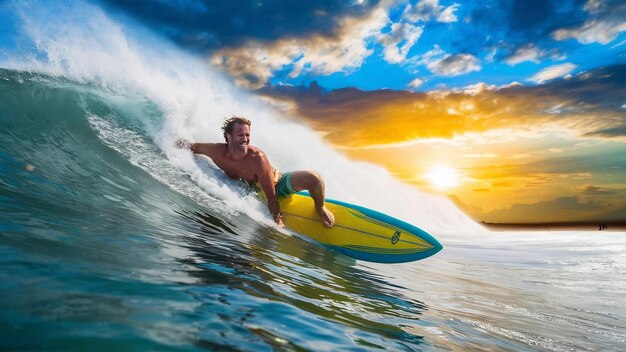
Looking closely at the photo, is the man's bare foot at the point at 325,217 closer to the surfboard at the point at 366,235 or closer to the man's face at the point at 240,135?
the surfboard at the point at 366,235

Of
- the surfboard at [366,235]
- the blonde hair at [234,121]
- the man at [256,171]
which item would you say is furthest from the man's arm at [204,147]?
the surfboard at [366,235]

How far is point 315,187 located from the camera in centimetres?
589

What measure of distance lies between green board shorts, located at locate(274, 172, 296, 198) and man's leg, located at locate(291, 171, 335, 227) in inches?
3.7

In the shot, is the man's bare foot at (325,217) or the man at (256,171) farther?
the man's bare foot at (325,217)

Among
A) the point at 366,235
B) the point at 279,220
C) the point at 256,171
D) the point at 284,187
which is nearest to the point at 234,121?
the point at 256,171

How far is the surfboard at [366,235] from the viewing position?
6113 mm

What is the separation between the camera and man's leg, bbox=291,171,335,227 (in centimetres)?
586

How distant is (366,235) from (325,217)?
75cm

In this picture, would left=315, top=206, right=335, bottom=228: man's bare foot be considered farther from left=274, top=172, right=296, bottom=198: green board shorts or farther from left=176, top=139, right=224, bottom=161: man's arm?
left=176, top=139, right=224, bottom=161: man's arm

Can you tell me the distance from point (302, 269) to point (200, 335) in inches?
93.7

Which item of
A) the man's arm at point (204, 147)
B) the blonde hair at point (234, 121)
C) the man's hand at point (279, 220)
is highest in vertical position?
the blonde hair at point (234, 121)

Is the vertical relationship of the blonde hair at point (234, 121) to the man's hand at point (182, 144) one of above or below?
above

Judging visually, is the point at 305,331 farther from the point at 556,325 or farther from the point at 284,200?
the point at 284,200

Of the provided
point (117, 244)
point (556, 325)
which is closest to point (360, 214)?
point (556, 325)
